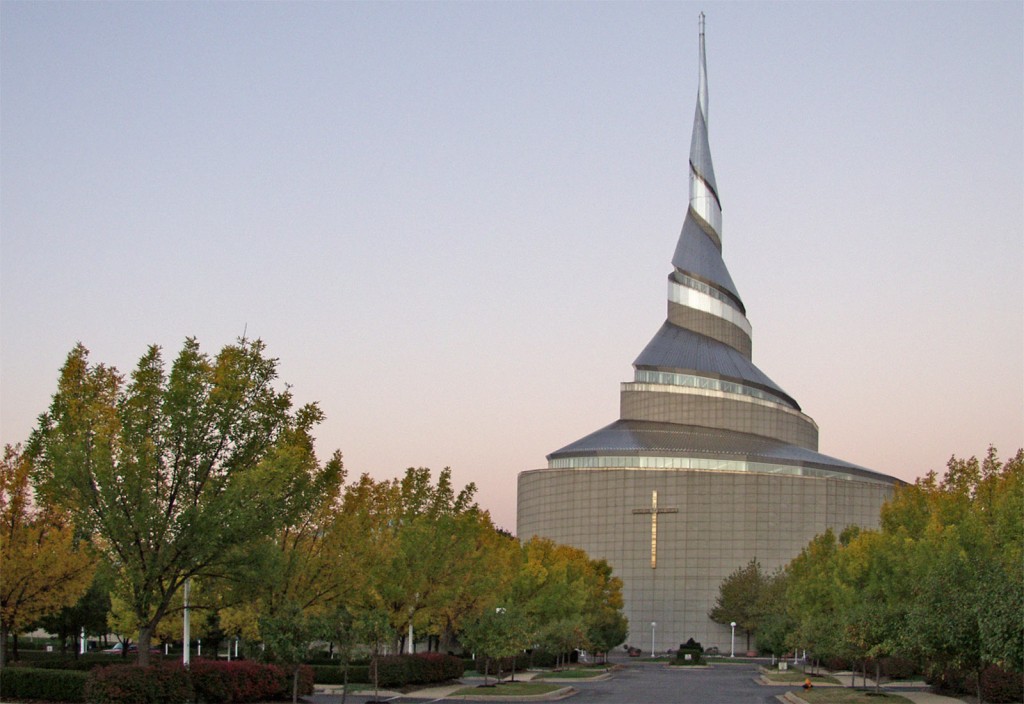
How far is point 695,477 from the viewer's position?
482ft

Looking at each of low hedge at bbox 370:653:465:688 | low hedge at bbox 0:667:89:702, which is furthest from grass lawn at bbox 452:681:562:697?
low hedge at bbox 0:667:89:702

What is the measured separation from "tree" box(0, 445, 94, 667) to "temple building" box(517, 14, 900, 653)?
107983mm

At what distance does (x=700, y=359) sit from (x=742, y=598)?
33247mm

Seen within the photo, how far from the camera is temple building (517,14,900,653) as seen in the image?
5738 inches

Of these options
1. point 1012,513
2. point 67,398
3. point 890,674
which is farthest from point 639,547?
point 67,398

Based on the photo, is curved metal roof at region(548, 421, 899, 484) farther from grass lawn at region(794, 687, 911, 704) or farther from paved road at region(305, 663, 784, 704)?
grass lawn at region(794, 687, 911, 704)

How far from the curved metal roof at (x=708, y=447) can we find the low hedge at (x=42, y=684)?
4666 inches

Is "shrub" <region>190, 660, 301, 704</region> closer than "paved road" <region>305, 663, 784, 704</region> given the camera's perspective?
Yes

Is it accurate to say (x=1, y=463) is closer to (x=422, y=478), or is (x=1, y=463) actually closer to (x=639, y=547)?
(x=422, y=478)

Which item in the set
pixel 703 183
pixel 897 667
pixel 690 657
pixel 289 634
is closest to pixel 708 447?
pixel 703 183

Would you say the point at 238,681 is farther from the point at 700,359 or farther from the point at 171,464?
the point at 700,359

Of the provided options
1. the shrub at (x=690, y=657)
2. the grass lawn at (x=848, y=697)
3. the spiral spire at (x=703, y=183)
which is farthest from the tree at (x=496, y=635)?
the spiral spire at (x=703, y=183)

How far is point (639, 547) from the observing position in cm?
14862

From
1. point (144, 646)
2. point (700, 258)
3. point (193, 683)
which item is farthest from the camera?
point (700, 258)
